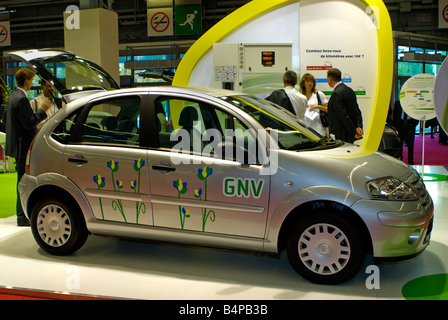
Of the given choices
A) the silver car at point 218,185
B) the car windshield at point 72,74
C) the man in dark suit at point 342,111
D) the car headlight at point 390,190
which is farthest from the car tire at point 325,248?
the man in dark suit at point 342,111

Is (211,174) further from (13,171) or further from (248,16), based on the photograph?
(13,171)

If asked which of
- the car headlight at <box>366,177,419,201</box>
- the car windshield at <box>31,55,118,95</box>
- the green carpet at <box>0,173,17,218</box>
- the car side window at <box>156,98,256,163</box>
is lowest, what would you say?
the green carpet at <box>0,173,17,218</box>

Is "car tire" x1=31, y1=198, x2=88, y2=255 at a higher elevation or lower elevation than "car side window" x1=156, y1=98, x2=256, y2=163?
lower

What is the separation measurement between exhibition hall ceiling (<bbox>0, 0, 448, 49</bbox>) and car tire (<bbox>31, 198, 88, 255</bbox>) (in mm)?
13667

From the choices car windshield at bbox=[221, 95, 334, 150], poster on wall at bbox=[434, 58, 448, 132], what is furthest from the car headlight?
poster on wall at bbox=[434, 58, 448, 132]

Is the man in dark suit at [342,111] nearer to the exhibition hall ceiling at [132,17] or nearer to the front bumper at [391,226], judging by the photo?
the front bumper at [391,226]

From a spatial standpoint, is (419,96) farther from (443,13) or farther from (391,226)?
(443,13)

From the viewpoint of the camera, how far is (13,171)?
10.2 metres

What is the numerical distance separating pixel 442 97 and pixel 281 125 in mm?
2641

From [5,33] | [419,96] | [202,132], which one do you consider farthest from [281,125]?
[5,33]

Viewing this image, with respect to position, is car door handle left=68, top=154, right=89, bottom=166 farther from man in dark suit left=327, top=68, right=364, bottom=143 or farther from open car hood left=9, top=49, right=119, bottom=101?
man in dark suit left=327, top=68, right=364, bottom=143

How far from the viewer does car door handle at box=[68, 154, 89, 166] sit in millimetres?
4117

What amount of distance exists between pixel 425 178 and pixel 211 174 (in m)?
5.63
